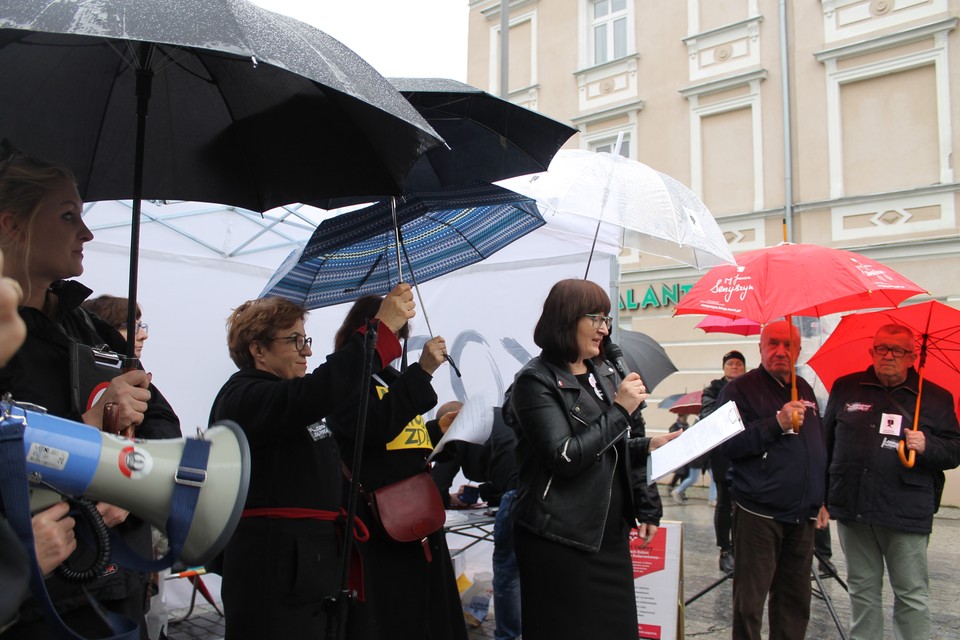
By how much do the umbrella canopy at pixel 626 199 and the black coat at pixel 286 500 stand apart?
1.20 meters

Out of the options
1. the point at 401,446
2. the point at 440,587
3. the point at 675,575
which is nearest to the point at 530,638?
the point at 440,587

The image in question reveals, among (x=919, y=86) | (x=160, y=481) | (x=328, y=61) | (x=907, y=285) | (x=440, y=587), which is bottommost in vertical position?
(x=440, y=587)

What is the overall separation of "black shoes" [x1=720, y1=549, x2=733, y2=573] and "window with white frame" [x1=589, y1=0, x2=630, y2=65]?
11.2 meters

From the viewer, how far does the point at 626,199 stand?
3.30 meters

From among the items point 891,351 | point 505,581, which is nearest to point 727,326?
point 891,351

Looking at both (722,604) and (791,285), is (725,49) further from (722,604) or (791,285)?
(791,285)

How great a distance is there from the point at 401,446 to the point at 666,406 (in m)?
9.43

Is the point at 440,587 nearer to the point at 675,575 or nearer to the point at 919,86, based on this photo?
the point at 675,575

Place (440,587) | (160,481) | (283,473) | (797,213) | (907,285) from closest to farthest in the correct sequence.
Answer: (160,481)
(283,473)
(440,587)
(907,285)
(797,213)

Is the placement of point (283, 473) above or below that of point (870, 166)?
below

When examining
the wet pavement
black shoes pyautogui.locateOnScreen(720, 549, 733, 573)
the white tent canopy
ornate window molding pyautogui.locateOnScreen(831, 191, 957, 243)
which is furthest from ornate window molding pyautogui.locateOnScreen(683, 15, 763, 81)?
the white tent canopy

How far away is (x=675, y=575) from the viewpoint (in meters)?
3.97

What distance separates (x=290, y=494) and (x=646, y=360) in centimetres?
519

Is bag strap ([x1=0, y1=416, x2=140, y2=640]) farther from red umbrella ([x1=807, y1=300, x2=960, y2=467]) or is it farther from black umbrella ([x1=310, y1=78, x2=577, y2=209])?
red umbrella ([x1=807, y1=300, x2=960, y2=467])
